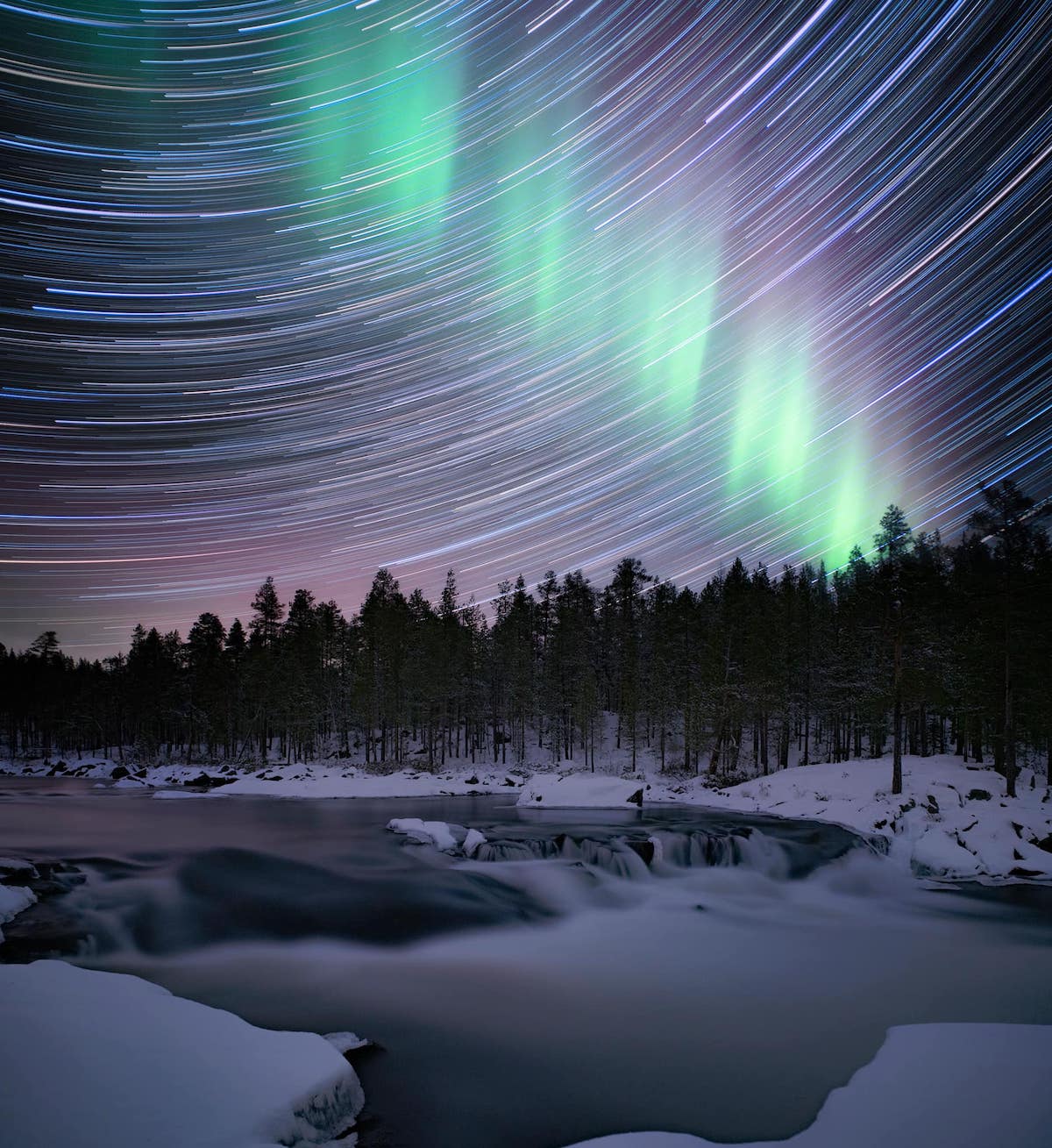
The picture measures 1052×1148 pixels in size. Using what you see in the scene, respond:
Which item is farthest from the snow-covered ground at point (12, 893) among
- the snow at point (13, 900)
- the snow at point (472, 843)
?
the snow at point (472, 843)

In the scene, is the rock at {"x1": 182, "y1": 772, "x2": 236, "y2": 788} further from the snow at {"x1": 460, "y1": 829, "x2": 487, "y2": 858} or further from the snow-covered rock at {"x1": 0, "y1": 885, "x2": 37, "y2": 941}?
the snow-covered rock at {"x1": 0, "y1": 885, "x2": 37, "y2": 941}

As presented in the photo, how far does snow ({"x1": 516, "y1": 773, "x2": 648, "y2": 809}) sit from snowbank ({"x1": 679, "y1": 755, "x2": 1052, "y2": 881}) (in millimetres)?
4085

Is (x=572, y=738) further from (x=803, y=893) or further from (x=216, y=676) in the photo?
(x=803, y=893)

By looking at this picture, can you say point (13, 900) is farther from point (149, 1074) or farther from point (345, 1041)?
point (149, 1074)

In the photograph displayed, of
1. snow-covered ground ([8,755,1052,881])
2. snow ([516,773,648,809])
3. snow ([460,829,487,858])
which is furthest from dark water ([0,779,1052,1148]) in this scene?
snow ([516,773,648,809])

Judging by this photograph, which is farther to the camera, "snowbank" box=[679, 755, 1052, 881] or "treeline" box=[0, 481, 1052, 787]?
"treeline" box=[0, 481, 1052, 787]

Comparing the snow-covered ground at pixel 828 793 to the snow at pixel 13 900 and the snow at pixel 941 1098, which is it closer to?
the snow at pixel 941 1098

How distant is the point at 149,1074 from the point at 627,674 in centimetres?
5873

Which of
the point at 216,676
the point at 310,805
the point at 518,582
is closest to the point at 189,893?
the point at 310,805

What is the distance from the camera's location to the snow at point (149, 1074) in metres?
4.88

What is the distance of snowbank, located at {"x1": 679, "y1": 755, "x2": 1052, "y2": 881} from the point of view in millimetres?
21797

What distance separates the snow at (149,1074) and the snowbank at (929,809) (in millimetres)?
22427

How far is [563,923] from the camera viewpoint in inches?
628

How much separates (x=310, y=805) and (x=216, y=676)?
3619cm
